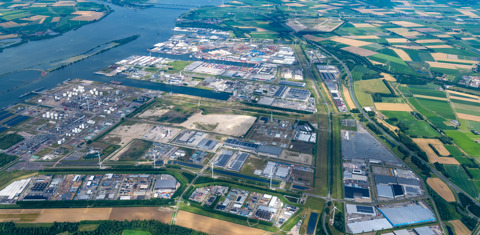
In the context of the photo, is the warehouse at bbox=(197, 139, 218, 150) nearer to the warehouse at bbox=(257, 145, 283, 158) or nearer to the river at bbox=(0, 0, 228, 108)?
the warehouse at bbox=(257, 145, 283, 158)

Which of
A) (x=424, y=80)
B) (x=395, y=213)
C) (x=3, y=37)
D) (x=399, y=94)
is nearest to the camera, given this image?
(x=395, y=213)

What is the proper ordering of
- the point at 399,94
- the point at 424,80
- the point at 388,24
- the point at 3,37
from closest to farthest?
the point at 399,94
the point at 424,80
the point at 3,37
the point at 388,24

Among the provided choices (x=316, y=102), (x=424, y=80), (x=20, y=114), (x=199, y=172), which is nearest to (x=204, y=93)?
(x=316, y=102)

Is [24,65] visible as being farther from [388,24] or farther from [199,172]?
[388,24]

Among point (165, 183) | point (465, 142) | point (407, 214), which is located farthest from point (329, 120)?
point (165, 183)

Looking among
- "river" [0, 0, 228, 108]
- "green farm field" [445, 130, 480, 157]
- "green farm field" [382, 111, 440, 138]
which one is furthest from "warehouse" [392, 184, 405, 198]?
"river" [0, 0, 228, 108]

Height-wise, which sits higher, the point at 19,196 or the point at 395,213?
the point at 395,213

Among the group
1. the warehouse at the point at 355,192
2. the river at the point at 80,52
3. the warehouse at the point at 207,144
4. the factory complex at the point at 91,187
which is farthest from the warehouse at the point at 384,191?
the river at the point at 80,52
